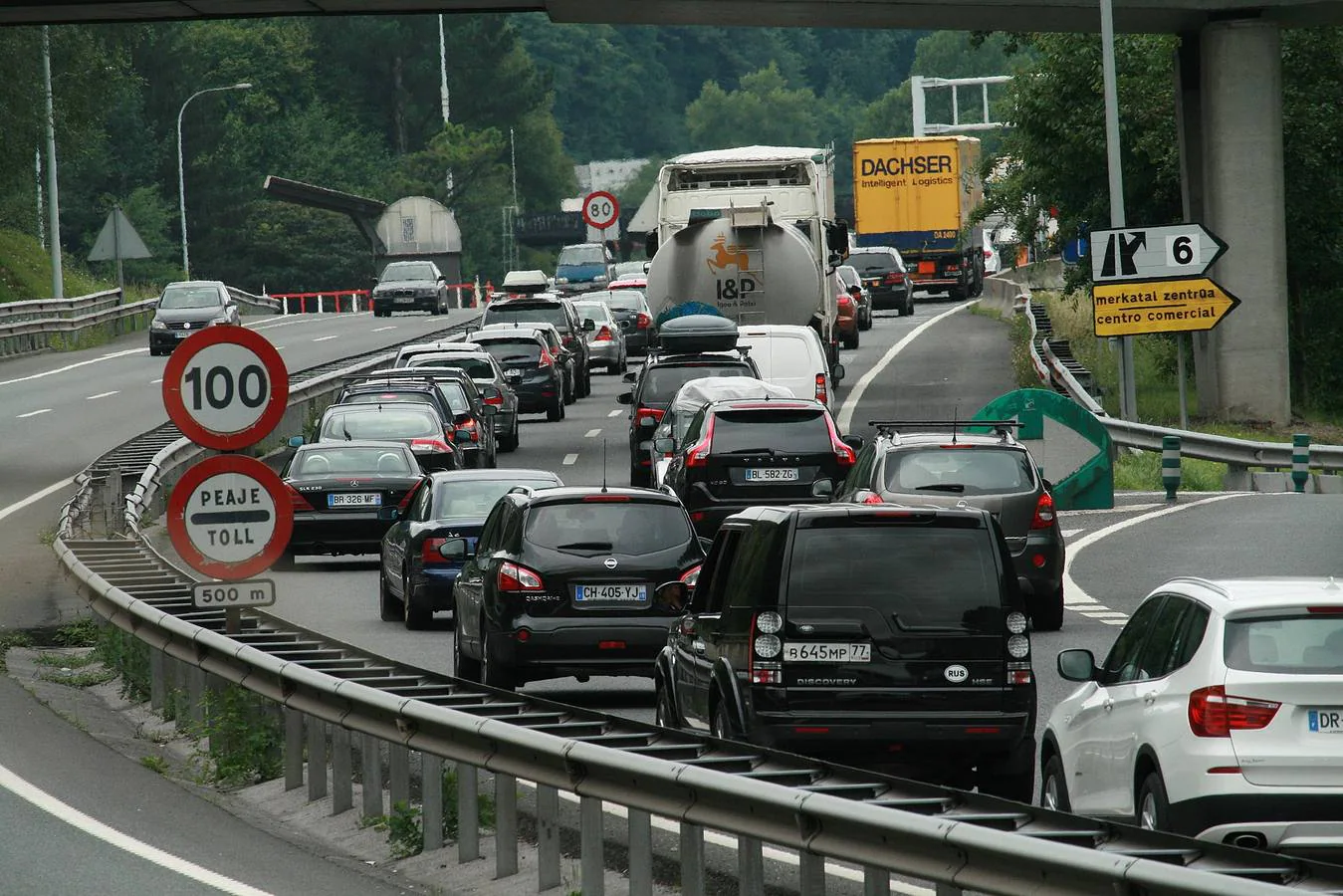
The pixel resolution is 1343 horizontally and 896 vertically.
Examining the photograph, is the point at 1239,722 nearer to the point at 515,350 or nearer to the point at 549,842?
the point at 549,842

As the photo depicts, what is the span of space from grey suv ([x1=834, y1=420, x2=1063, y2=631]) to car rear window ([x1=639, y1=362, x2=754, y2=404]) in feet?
38.9

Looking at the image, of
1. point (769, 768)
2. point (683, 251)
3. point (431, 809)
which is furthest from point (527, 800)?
point (683, 251)

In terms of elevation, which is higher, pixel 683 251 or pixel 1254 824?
pixel 683 251

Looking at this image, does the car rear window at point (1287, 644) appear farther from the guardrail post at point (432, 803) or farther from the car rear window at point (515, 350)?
the car rear window at point (515, 350)

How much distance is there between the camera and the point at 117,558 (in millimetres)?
19438

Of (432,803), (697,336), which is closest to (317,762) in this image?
(432,803)

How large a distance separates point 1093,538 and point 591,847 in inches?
719

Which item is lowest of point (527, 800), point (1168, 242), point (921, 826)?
point (527, 800)

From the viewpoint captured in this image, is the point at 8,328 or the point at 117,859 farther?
the point at 8,328

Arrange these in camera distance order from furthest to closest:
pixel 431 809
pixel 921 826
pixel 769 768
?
pixel 431 809, pixel 769 768, pixel 921 826

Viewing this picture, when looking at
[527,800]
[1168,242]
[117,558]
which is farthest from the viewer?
[1168,242]

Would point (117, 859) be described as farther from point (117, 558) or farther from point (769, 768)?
point (117, 558)

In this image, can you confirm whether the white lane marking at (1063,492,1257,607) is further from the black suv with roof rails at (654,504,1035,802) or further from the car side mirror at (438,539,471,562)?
the black suv with roof rails at (654,504,1035,802)

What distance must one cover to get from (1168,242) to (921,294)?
5468 centimetres
